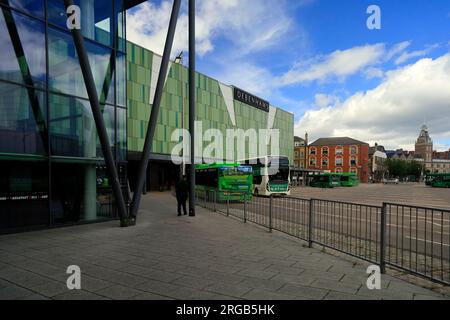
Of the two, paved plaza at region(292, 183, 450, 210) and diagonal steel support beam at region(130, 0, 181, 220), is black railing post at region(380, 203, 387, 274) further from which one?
paved plaza at region(292, 183, 450, 210)

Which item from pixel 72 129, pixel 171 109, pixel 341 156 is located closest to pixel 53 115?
pixel 72 129

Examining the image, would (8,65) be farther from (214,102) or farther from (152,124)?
(214,102)

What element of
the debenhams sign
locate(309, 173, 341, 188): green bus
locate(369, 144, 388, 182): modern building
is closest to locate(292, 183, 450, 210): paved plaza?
locate(309, 173, 341, 188): green bus

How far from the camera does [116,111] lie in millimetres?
11258

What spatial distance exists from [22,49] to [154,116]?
14.0 feet

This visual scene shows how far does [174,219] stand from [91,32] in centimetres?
750

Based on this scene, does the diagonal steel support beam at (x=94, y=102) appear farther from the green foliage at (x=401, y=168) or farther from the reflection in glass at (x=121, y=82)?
the green foliage at (x=401, y=168)

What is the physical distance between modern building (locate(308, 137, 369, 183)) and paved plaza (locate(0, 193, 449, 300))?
3311 inches

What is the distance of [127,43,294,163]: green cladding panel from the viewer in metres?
29.8

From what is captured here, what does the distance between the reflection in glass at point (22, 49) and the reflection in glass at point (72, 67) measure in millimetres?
322

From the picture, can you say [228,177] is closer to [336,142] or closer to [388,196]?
[388,196]

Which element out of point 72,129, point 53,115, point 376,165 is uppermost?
point 53,115

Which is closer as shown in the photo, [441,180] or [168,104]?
[168,104]

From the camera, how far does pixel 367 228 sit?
8195 millimetres
